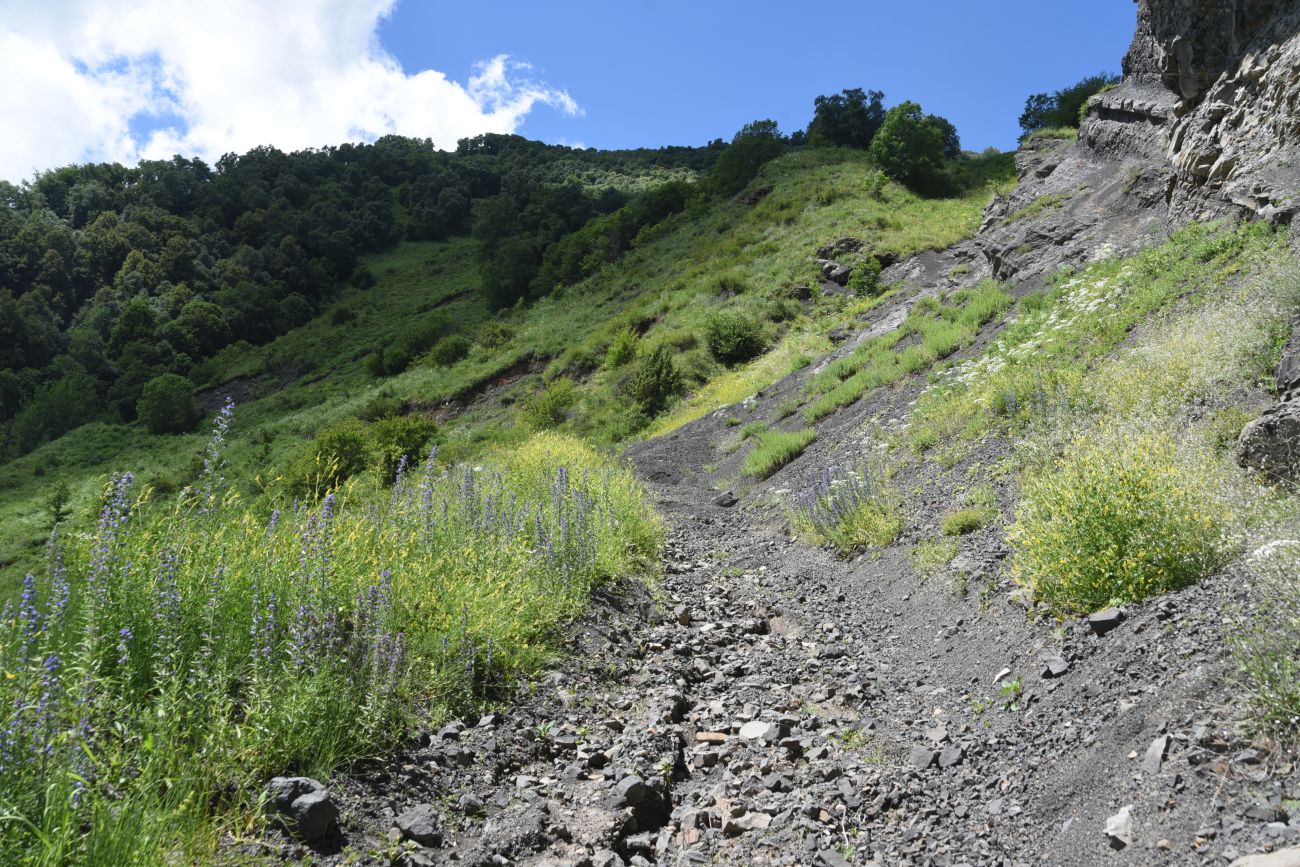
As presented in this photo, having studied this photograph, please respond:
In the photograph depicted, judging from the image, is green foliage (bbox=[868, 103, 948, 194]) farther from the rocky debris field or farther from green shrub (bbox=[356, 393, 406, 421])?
the rocky debris field

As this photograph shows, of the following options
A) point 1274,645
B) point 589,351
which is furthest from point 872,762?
point 589,351

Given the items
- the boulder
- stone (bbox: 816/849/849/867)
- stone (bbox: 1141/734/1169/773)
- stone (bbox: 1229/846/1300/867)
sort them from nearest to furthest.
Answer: stone (bbox: 1229/846/1300/867), stone (bbox: 1141/734/1169/773), stone (bbox: 816/849/849/867), the boulder

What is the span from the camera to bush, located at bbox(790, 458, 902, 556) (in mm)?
8367

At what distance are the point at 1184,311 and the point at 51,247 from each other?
307ft

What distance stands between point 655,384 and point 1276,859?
22227 mm

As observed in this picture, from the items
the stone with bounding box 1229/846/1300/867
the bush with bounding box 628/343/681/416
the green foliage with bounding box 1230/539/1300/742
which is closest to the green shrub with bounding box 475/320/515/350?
the bush with bounding box 628/343/681/416

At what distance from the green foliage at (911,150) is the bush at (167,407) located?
159 feet

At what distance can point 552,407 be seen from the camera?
2553 centimetres

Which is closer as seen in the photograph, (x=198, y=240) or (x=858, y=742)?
(x=858, y=742)

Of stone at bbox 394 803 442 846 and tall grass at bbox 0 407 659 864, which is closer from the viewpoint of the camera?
tall grass at bbox 0 407 659 864

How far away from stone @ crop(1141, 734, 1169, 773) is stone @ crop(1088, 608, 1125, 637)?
4.41ft

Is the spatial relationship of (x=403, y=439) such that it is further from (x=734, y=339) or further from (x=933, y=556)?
(x=933, y=556)

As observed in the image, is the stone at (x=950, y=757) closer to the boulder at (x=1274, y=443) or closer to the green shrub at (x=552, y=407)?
the boulder at (x=1274, y=443)

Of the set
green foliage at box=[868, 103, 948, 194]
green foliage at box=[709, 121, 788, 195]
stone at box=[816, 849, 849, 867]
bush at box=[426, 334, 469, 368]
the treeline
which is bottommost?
stone at box=[816, 849, 849, 867]
